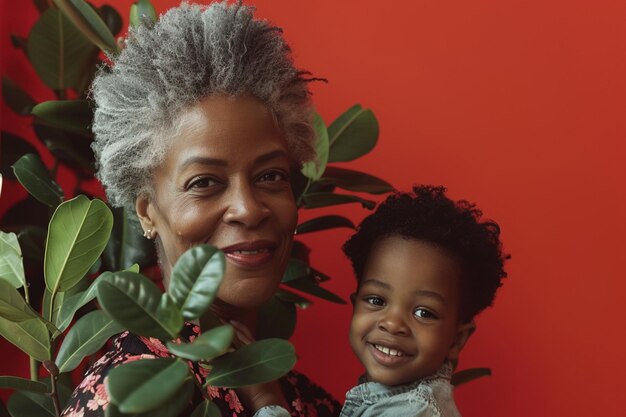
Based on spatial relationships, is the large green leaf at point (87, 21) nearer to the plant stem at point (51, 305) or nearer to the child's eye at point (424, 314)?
the plant stem at point (51, 305)

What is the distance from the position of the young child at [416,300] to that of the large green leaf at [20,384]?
0.50 meters

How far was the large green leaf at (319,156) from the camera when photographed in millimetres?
1744

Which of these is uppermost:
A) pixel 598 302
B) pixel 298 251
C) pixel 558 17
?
pixel 558 17

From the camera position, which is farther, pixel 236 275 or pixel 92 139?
pixel 92 139

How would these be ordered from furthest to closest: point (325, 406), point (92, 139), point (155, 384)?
point (92, 139) < point (325, 406) < point (155, 384)

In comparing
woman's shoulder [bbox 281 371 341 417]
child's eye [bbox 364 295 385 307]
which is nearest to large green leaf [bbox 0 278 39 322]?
woman's shoulder [bbox 281 371 341 417]

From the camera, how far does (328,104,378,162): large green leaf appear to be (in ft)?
6.18

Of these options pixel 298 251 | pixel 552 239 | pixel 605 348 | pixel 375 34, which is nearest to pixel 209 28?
pixel 298 251

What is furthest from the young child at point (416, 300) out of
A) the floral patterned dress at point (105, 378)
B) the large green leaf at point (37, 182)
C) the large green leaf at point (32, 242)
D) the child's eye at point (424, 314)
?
the large green leaf at point (32, 242)

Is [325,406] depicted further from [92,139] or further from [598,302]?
[598,302]

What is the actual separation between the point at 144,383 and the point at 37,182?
93 centimetres

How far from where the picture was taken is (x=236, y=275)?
1.22 metres

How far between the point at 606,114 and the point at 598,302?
499mm

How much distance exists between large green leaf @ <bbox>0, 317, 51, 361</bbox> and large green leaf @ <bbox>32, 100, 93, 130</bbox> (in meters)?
0.53
